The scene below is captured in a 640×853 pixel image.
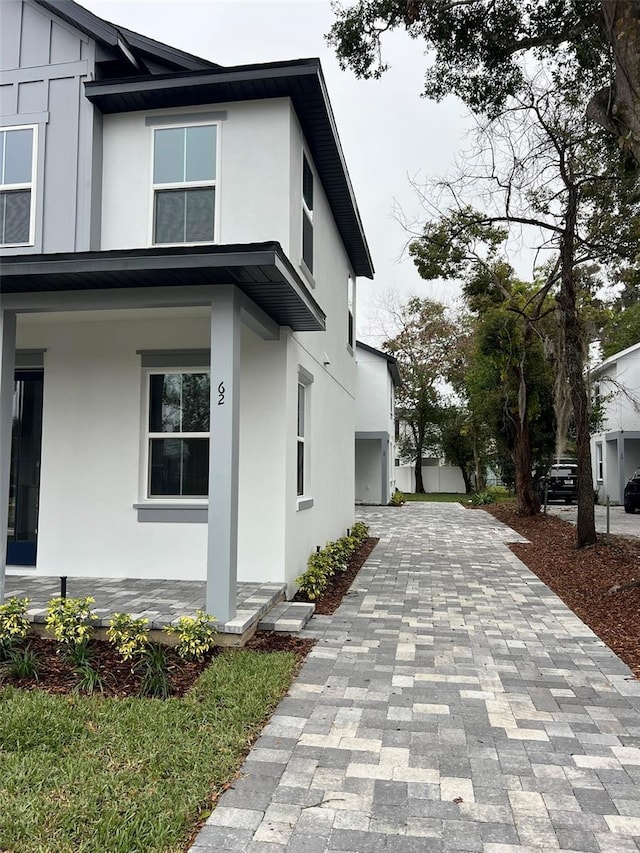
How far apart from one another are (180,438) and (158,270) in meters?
2.41

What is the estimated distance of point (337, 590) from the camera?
288 inches

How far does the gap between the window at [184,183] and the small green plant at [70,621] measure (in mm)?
3894

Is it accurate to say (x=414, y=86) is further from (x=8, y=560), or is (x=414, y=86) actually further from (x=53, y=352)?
(x=8, y=560)

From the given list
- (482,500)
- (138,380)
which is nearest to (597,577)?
(138,380)

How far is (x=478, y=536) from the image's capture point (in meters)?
13.3

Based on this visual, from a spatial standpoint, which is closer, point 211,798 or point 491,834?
point 491,834

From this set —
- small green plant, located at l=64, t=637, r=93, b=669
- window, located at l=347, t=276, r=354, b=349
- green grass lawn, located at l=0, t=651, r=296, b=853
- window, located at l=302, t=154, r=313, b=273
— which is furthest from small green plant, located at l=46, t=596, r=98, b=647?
window, located at l=347, t=276, r=354, b=349

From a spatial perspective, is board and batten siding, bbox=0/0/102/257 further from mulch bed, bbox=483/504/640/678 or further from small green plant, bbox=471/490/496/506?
small green plant, bbox=471/490/496/506

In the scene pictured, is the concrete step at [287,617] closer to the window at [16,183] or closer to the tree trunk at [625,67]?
the window at [16,183]

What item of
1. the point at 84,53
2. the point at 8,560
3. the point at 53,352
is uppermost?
the point at 84,53

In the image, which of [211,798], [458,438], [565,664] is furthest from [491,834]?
[458,438]

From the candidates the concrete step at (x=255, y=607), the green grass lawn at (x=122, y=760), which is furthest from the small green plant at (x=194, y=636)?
the green grass lawn at (x=122, y=760)

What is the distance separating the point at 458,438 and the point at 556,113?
24.0 m

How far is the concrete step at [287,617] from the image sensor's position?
537 centimetres
